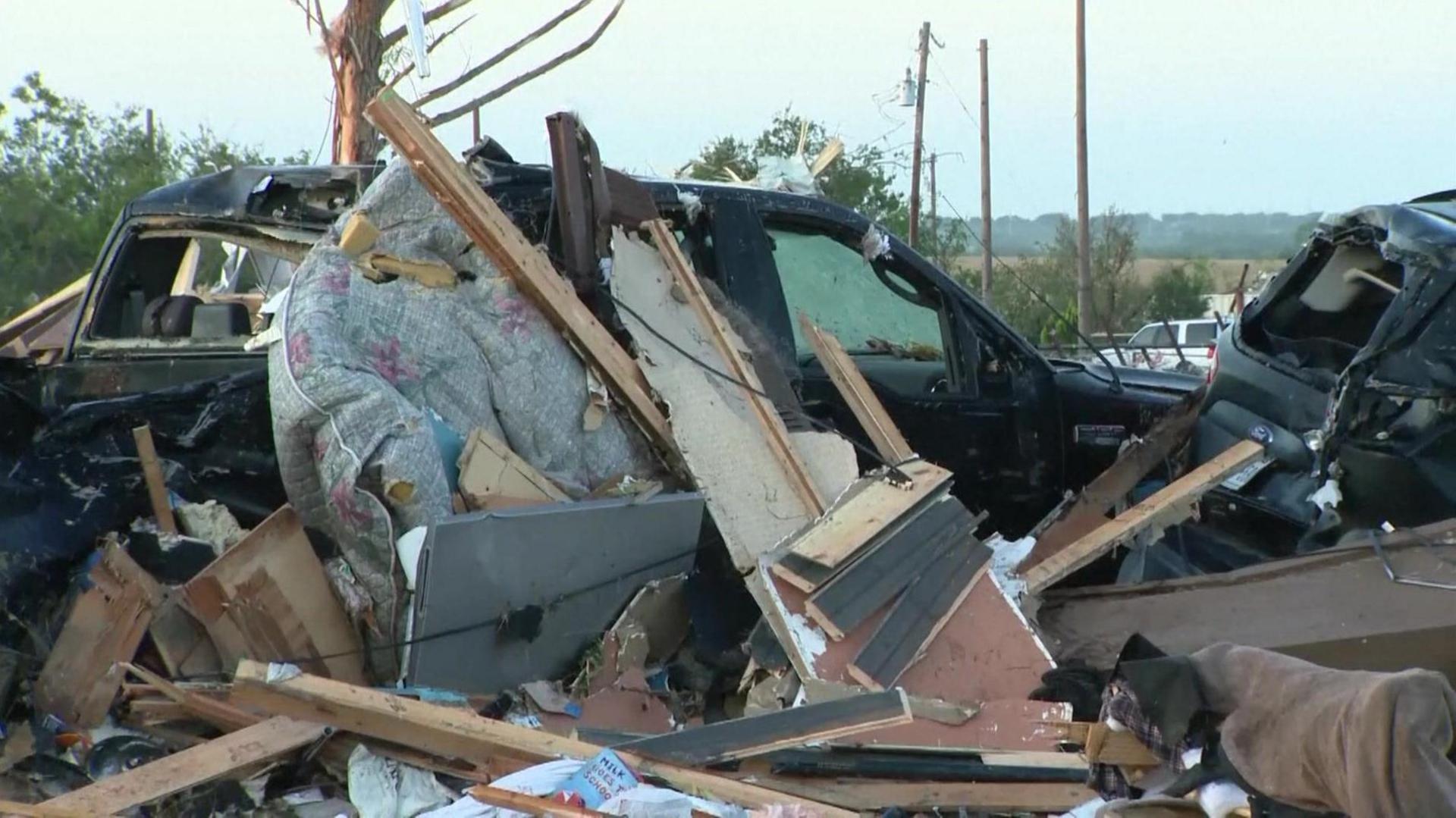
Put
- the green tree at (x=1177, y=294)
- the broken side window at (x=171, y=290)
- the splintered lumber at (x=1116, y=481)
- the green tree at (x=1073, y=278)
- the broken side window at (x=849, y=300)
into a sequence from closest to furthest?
the splintered lumber at (x=1116, y=481) < the broken side window at (x=171, y=290) < the broken side window at (x=849, y=300) < the green tree at (x=1073, y=278) < the green tree at (x=1177, y=294)

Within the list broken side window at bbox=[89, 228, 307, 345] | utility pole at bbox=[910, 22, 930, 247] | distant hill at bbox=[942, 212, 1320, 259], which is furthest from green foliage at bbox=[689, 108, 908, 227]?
distant hill at bbox=[942, 212, 1320, 259]

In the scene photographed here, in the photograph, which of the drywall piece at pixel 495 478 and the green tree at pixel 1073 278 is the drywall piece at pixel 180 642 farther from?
the green tree at pixel 1073 278

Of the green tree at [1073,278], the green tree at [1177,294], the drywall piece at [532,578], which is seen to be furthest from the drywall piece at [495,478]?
the green tree at [1177,294]

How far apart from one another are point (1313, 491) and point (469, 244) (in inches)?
133

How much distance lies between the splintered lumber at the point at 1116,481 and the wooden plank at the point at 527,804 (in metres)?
2.63

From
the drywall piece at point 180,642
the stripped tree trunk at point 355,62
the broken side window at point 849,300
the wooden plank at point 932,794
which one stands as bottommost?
the wooden plank at point 932,794

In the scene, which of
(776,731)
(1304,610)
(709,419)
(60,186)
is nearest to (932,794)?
(776,731)

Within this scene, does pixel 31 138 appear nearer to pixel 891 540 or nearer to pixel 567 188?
pixel 567 188

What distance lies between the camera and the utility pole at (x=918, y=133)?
89.7 feet

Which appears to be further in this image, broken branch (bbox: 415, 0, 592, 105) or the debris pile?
broken branch (bbox: 415, 0, 592, 105)

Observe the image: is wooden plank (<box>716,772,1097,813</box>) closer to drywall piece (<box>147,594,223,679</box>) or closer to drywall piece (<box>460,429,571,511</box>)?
drywall piece (<box>460,429,571,511</box>)

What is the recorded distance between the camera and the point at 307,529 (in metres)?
4.95

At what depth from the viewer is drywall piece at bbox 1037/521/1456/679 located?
4727 mm

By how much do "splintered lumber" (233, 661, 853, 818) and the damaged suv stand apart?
267 cm
